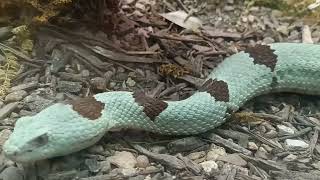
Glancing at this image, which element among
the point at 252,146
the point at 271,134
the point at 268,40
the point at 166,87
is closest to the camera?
the point at 252,146

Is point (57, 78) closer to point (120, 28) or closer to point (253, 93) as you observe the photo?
point (120, 28)

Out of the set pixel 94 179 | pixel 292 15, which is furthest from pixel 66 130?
pixel 292 15

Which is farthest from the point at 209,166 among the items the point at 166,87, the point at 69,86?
the point at 69,86

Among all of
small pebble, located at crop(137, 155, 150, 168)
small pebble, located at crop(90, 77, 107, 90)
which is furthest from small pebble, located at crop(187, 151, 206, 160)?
small pebble, located at crop(90, 77, 107, 90)

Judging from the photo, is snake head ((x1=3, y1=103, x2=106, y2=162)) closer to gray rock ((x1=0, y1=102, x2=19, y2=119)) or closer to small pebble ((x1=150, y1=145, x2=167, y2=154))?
gray rock ((x1=0, y1=102, x2=19, y2=119))

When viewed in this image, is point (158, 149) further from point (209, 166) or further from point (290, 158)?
point (290, 158)
